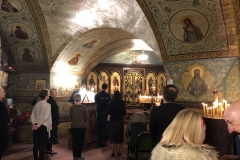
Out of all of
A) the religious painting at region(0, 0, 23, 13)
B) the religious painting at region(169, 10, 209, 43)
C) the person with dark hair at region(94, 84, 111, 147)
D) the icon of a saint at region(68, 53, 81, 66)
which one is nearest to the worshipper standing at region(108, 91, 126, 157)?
the person with dark hair at region(94, 84, 111, 147)

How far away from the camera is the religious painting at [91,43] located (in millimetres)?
10277

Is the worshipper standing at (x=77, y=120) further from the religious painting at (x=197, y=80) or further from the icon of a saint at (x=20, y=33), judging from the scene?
the icon of a saint at (x=20, y=33)

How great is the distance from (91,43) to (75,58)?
43.7 inches

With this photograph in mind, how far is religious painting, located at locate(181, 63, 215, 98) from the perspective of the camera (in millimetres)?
5961

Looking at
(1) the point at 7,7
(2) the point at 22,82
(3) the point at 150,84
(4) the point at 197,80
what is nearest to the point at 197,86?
(4) the point at 197,80

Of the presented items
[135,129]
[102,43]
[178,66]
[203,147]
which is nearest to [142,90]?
[102,43]

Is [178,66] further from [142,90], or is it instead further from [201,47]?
[142,90]

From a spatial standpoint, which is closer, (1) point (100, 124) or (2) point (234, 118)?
(2) point (234, 118)

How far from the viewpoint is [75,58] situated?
11008 mm

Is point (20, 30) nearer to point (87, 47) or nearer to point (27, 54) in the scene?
point (27, 54)

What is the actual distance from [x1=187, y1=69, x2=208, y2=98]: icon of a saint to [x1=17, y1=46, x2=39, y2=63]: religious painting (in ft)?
21.7

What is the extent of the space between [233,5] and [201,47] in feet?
4.19

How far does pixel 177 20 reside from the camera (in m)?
5.86

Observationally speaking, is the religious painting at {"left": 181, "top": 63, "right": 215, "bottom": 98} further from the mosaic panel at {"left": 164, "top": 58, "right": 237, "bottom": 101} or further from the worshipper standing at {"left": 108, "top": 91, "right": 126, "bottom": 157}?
the worshipper standing at {"left": 108, "top": 91, "right": 126, "bottom": 157}
